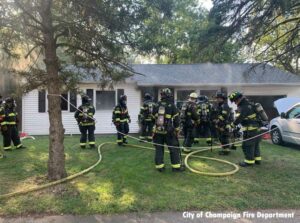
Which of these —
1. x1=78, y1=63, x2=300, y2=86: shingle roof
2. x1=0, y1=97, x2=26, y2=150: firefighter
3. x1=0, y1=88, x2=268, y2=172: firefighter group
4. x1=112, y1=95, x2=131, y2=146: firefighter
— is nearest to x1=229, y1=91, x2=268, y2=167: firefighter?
x1=0, y1=88, x2=268, y2=172: firefighter group

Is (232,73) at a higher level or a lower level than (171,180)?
higher

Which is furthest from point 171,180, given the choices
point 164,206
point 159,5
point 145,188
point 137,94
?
point 137,94

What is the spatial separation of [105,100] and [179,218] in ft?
39.4

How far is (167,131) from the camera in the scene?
23.6 ft

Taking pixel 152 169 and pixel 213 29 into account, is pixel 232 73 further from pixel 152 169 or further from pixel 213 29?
pixel 152 169

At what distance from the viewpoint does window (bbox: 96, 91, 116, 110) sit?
1611cm

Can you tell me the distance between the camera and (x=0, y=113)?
967cm

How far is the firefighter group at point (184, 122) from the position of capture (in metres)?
7.22

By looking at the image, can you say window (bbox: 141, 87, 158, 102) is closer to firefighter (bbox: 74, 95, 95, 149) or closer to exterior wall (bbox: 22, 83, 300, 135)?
exterior wall (bbox: 22, 83, 300, 135)

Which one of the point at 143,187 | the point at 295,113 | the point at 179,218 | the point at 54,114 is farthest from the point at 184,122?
the point at 179,218

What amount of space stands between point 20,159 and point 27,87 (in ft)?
9.73

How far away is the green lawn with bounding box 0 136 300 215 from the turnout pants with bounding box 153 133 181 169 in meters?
0.25

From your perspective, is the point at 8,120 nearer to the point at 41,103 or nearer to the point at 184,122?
the point at 184,122

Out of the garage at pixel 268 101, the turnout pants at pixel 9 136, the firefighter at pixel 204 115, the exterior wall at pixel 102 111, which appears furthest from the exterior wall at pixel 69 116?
the garage at pixel 268 101
